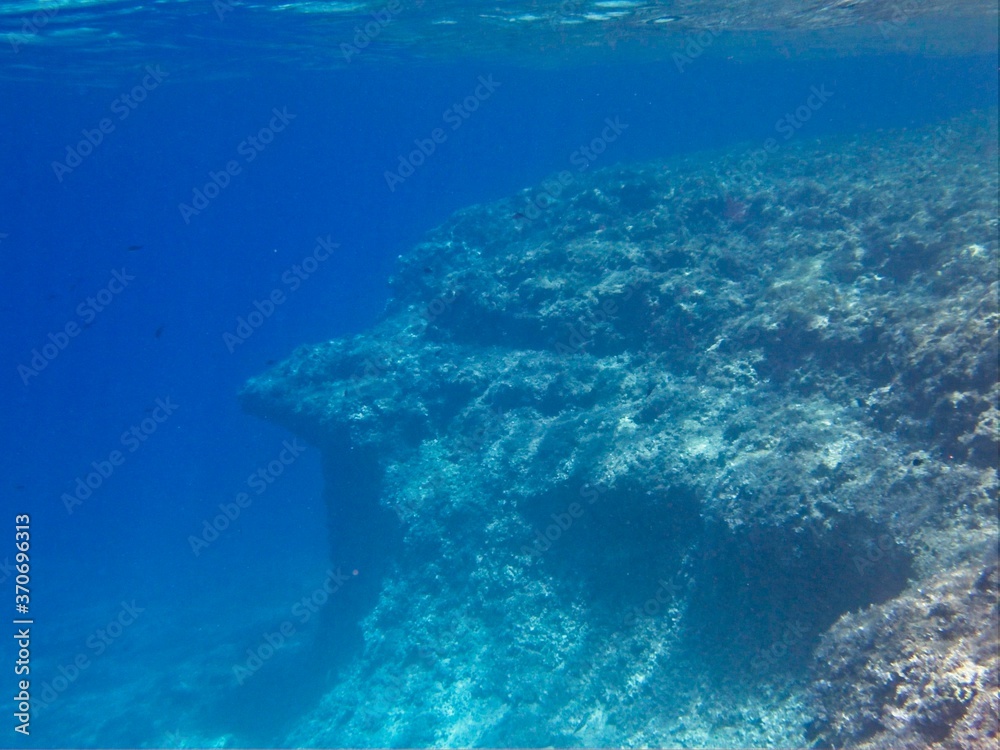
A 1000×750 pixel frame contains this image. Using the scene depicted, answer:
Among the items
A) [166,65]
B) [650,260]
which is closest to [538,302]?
[650,260]

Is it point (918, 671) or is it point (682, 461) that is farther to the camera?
point (682, 461)

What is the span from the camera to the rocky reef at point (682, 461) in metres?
5.66

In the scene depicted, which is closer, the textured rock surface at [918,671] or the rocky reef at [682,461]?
the textured rock surface at [918,671]

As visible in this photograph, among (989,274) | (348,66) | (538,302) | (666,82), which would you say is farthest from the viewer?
(666,82)

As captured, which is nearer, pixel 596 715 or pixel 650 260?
pixel 596 715

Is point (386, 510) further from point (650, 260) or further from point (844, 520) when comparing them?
point (844, 520)

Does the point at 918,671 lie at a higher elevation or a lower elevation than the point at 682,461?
higher

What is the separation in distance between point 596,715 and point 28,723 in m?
17.4

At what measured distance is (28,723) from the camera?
52.0 feet

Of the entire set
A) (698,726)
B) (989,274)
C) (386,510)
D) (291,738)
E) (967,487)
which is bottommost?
(291,738)

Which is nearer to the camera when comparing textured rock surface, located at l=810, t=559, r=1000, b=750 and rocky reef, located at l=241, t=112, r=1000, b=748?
textured rock surface, located at l=810, t=559, r=1000, b=750

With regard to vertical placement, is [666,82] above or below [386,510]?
below

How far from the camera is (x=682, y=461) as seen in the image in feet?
25.4

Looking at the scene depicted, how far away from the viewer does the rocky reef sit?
566 cm
